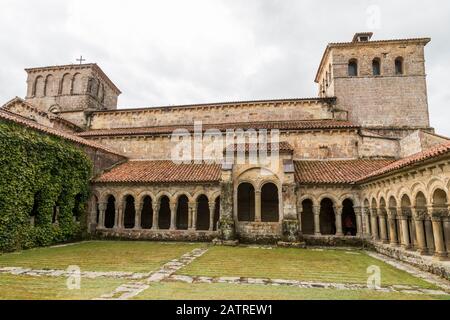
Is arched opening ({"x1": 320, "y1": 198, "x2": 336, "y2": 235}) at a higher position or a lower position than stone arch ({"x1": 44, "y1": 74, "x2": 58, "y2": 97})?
lower

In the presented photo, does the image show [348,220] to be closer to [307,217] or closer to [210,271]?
[307,217]

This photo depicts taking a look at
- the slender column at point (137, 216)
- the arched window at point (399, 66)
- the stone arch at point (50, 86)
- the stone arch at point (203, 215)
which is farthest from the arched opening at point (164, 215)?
the arched window at point (399, 66)

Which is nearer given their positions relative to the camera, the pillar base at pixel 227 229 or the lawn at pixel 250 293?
the lawn at pixel 250 293

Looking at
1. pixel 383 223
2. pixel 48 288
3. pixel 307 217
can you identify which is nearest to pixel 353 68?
pixel 307 217

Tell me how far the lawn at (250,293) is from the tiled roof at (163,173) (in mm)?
9405

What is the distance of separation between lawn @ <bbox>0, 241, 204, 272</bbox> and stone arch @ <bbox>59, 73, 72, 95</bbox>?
19787 mm

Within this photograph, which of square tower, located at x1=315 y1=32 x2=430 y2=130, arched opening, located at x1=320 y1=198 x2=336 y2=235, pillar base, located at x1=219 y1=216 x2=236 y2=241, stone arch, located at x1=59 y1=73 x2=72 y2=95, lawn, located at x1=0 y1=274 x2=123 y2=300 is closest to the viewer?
lawn, located at x1=0 y1=274 x2=123 y2=300

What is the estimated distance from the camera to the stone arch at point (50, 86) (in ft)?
89.4

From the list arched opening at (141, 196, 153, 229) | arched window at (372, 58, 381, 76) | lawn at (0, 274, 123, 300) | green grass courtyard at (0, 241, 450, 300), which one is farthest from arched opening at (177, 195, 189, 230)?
arched window at (372, 58, 381, 76)

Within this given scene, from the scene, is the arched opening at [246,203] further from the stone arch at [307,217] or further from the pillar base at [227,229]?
the pillar base at [227,229]

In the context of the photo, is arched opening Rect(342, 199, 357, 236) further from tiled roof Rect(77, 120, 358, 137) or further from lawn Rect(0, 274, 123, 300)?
lawn Rect(0, 274, 123, 300)

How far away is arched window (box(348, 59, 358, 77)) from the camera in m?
23.2

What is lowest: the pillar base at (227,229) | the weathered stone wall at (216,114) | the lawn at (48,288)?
the lawn at (48,288)
